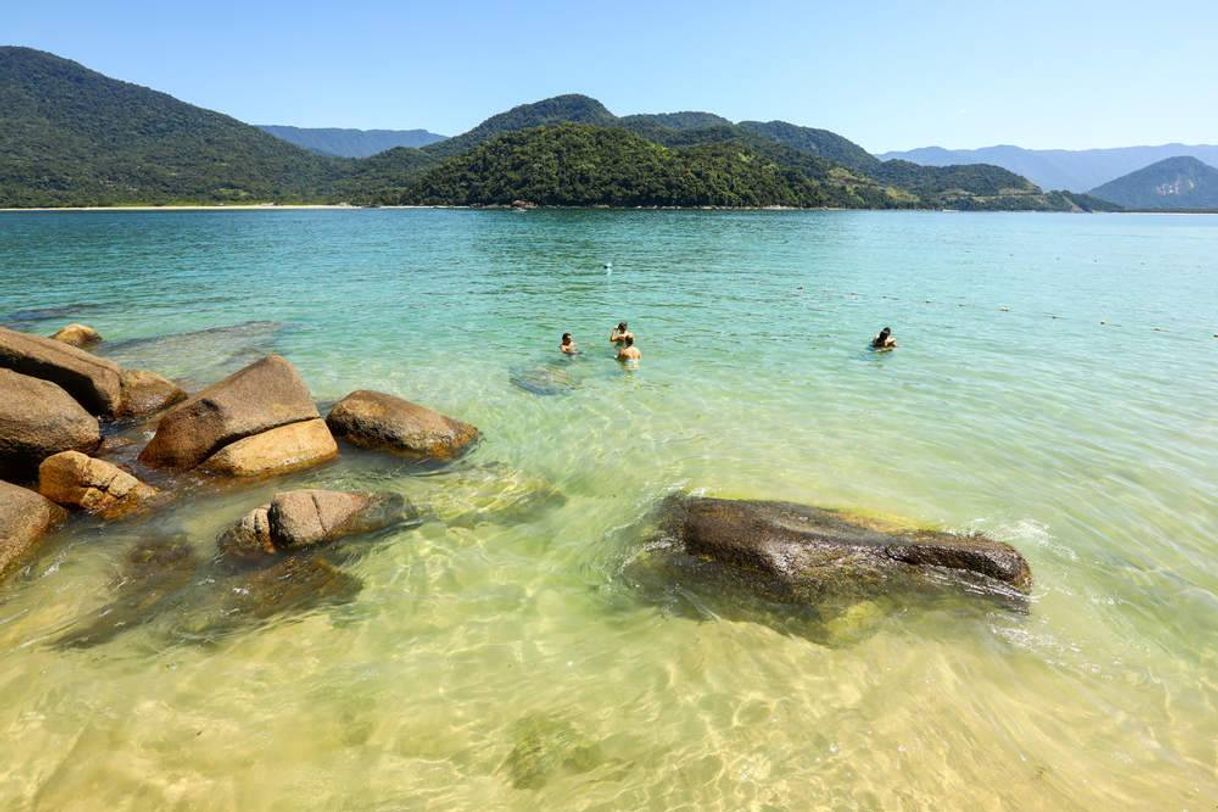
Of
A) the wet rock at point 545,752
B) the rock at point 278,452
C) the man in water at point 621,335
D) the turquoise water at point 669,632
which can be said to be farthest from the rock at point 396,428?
the man in water at point 621,335

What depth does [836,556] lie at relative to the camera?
7.00 metres

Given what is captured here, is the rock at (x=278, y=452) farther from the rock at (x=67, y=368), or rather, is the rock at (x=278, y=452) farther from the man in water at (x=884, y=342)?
the man in water at (x=884, y=342)

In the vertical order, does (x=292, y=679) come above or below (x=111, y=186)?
below

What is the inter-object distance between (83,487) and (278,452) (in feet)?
8.11

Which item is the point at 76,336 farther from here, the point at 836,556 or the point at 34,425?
the point at 836,556

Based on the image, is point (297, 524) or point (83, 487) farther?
point (83, 487)

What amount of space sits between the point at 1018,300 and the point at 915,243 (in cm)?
4282

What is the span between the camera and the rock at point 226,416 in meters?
9.66

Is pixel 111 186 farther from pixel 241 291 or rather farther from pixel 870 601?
pixel 870 601

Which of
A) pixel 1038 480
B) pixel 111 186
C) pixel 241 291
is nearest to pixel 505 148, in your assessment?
pixel 111 186

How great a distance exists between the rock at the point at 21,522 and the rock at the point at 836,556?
8.18 m

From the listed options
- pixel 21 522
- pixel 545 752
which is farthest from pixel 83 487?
pixel 545 752

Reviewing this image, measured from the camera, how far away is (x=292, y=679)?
5.60 meters

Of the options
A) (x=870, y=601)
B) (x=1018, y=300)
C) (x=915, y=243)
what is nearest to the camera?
(x=870, y=601)
